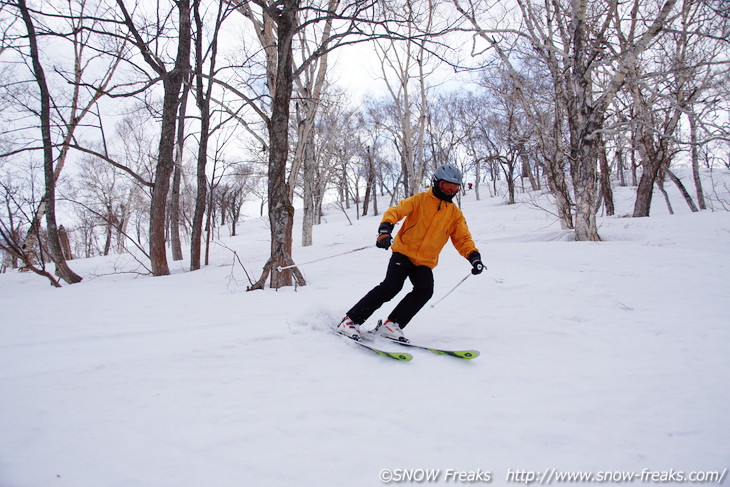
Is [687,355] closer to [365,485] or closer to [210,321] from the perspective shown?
[365,485]

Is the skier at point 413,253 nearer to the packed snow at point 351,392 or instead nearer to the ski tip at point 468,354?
the packed snow at point 351,392

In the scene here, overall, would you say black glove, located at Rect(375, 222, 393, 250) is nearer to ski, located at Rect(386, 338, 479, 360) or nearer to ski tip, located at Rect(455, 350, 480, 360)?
ski, located at Rect(386, 338, 479, 360)

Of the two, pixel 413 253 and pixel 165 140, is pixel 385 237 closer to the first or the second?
pixel 413 253

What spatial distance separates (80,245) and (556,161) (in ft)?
196

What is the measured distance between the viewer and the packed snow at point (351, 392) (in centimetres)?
168

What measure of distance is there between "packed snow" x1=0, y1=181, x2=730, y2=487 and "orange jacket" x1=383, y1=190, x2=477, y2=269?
0.87 metres

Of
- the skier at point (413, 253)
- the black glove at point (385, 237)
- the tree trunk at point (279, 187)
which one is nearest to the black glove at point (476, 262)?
the skier at point (413, 253)

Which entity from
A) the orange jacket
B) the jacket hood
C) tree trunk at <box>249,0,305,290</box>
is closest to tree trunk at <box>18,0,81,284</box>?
tree trunk at <box>249,0,305,290</box>

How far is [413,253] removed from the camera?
11.1ft

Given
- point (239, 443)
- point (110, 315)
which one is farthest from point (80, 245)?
point (239, 443)

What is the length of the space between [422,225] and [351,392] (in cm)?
169

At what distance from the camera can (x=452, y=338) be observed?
11.5 ft

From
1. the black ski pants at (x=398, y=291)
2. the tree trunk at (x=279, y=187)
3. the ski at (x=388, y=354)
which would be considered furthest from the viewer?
the tree trunk at (x=279, y=187)

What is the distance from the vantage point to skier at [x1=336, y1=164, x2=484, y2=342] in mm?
3314
